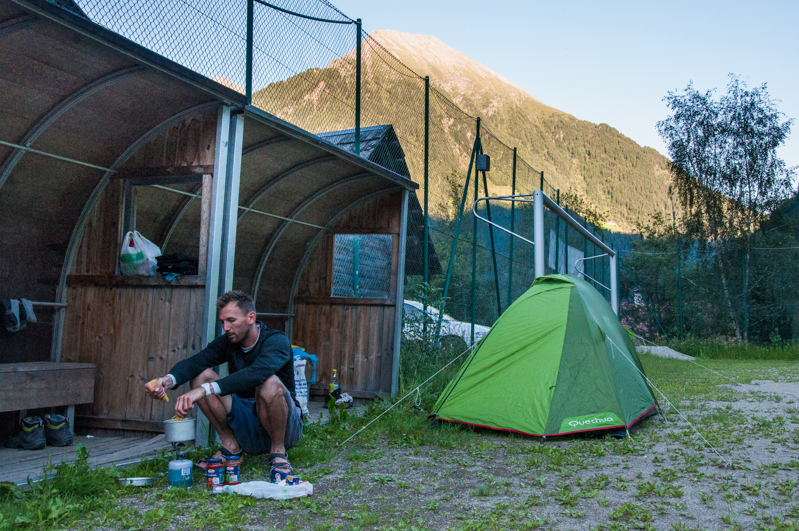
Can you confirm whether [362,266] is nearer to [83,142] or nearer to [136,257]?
[136,257]

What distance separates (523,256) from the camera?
498 inches

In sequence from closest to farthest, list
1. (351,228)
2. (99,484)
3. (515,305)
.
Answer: (99,484), (515,305), (351,228)

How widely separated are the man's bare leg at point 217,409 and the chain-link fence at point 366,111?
2.16 metres

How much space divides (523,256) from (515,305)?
6257 mm

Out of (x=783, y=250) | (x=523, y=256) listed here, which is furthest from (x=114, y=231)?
(x=783, y=250)

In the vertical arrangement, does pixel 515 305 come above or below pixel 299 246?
below

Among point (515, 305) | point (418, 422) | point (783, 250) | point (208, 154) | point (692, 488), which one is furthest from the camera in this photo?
point (783, 250)

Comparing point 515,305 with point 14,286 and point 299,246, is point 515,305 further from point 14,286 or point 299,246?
point 14,286

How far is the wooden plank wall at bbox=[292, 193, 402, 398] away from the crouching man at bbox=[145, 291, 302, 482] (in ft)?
10.6

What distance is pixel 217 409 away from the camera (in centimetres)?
391

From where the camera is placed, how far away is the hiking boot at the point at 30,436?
4.75 m

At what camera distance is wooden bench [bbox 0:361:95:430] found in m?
4.51

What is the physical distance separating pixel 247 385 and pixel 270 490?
1.96 ft

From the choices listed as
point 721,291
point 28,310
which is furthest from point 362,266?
point 721,291
